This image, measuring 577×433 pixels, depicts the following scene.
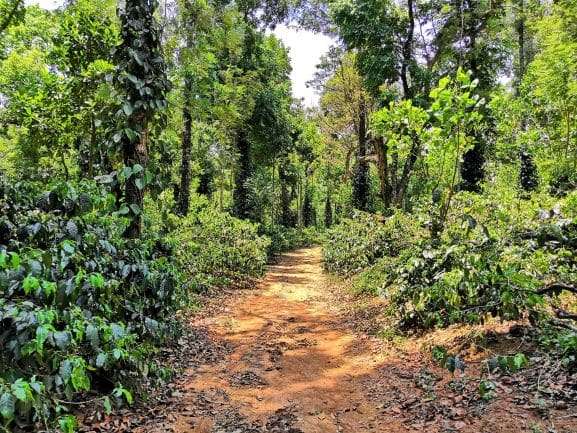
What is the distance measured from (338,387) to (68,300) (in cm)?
359

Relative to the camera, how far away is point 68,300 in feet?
9.10

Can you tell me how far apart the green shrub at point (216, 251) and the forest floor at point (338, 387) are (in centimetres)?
224

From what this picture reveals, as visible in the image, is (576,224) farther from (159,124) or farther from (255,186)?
(255,186)

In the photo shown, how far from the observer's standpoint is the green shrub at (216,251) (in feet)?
34.4

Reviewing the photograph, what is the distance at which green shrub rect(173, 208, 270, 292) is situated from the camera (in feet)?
34.4

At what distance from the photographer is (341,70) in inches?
665

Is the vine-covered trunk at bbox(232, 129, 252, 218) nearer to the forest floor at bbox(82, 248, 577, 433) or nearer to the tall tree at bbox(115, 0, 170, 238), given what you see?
the forest floor at bbox(82, 248, 577, 433)

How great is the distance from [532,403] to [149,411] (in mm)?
3527

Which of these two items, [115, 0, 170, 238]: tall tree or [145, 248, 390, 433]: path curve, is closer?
[145, 248, 390, 433]: path curve

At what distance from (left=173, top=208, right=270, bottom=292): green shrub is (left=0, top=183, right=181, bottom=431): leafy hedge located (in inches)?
190

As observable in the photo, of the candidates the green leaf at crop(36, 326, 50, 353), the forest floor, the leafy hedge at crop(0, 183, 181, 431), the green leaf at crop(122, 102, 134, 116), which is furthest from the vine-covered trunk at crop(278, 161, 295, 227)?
the green leaf at crop(36, 326, 50, 353)

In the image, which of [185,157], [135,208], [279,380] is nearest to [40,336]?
[135,208]

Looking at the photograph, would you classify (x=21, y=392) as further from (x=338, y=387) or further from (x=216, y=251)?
(x=216, y=251)

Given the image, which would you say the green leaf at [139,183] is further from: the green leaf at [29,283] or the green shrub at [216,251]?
the green shrub at [216,251]
